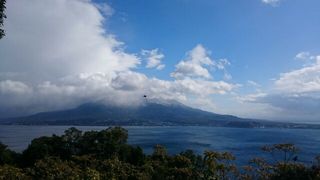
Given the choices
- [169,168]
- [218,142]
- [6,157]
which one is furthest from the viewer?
[218,142]

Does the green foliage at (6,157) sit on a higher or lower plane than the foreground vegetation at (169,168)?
lower

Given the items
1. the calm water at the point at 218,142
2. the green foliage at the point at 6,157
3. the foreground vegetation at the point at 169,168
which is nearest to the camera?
the foreground vegetation at the point at 169,168

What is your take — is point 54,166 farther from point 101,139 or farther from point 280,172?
point 101,139

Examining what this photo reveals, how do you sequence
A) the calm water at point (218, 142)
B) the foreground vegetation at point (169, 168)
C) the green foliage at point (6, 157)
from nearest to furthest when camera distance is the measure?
the foreground vegetation at point (169, 168)
the green foliage at point (6, 157)
the calm water at point (218, 142)

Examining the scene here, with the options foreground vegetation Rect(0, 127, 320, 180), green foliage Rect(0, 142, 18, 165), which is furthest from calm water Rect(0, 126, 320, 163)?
foreground vegetation Rect(0, 127, 320, 180)

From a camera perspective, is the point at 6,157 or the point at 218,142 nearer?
the point at 6,157

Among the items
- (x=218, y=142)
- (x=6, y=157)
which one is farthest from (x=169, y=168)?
(x=218, y=142)

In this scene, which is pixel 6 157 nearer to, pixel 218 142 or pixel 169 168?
pixel 169 168

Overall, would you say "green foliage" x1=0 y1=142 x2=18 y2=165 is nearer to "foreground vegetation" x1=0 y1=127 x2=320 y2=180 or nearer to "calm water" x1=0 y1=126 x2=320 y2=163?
"foreground vegetation" x1=0 y1=127 x2=320 y2=180

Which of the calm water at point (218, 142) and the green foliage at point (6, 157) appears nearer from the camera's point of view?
the green foliage at point (6, 157)

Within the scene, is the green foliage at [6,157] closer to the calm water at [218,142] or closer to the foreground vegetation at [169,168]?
the foreground vegetation at [169,168]

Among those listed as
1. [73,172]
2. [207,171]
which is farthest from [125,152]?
[73,172]

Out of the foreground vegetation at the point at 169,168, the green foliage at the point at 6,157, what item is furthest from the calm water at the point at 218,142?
the foreground vegetation at the point at 169,168

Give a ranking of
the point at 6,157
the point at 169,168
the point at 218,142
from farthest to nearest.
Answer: the point at 218,142
the point at 6,157
the point at 169,168
